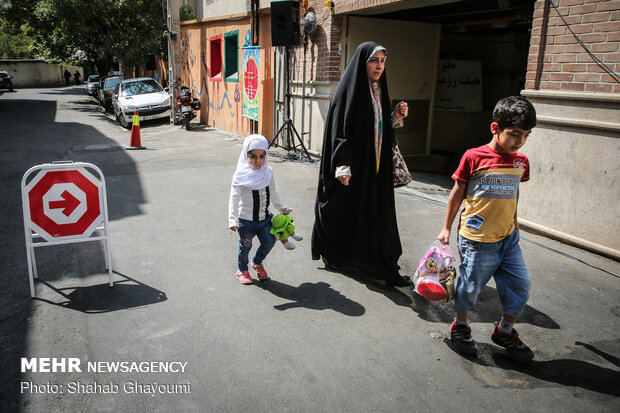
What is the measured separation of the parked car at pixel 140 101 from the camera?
1593 cm

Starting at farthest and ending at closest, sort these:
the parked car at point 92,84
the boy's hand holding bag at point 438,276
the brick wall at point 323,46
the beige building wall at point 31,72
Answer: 1. the beige building wall at point 31,72
2. the parked car at point 92,84
3. the brick wall at point 323,46
4. the boy's hand holding bag at point 438,276

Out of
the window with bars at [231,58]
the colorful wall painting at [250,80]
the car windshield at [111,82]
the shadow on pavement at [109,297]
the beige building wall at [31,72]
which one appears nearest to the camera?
the shadow on pavement at [109,297]

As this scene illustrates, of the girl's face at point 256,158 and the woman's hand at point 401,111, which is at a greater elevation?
the woman's hand at point 401,111

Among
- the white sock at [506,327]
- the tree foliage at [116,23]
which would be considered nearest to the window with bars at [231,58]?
the tree foliage at [116,23]

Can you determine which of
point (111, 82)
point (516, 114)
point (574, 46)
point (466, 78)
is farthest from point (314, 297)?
point (111, 82)

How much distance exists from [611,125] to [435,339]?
308cm

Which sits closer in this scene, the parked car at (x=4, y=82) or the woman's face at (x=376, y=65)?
the woman's face at (x=376, y=65)

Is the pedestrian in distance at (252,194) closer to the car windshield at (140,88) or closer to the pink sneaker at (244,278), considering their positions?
the pink sneaker at (244,278)

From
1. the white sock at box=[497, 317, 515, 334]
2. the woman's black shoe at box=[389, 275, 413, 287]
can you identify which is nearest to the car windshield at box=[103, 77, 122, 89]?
the woman's black shoe at box=[389, 275, 413, 287]

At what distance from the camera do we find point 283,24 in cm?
983

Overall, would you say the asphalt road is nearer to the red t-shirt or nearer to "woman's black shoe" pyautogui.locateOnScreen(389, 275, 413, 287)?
"woman's black shoe" pyautogui.locateOnScreen(389, 275, 413, 287)

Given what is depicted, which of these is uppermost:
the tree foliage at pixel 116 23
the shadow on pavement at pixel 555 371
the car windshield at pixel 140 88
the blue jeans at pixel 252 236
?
the tree foliage at pixel 116 23

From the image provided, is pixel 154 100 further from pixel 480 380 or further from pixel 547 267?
pixel 480 380

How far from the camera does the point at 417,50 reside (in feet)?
33.9
